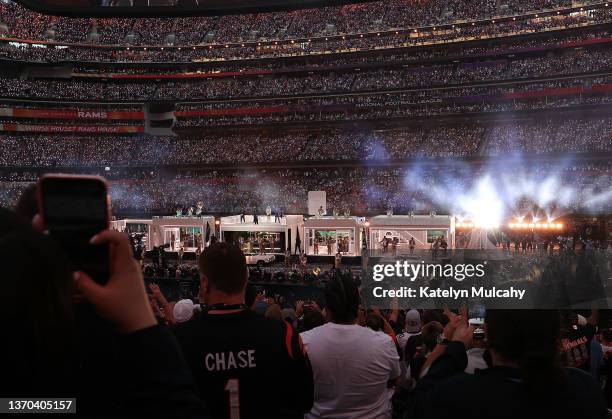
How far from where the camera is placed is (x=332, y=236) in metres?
35.6

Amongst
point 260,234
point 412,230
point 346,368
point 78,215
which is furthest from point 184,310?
point 260,234

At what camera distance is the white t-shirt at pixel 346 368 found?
165 inches

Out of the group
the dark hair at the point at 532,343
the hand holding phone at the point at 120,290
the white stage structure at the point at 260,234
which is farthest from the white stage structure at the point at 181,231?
the hand holding phone at the point at 120,290

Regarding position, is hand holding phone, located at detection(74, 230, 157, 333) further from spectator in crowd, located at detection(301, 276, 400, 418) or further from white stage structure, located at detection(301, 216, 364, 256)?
white stage structure, located at detection(301, 216, 364, 256)

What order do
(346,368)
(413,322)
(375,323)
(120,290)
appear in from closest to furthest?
1. (120,290)
2. (346,368)
3. (375,323)
4. (413,322)

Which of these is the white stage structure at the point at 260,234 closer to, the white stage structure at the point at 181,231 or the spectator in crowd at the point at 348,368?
the white stage structure at the point at 181,231

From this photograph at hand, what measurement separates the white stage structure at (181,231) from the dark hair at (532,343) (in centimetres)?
3617

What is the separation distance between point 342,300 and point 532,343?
2.10 meters

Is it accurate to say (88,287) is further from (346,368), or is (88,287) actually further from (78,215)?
(346,368)

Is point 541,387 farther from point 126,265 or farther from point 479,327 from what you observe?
point 479,327

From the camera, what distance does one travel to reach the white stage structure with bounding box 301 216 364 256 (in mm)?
35031

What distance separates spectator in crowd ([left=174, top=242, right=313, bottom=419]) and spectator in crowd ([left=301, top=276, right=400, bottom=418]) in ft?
2.22

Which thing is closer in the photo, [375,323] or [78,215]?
[78,215]

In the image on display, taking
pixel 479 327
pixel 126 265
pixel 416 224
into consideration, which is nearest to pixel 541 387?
pixel 126 265
